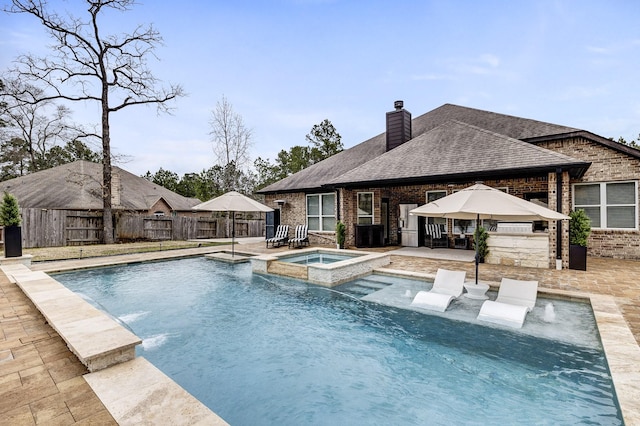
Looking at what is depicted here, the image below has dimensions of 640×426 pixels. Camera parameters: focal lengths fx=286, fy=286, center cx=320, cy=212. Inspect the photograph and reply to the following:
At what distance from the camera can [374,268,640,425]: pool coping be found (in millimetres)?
2683

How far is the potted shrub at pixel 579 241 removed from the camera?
7.93 meters

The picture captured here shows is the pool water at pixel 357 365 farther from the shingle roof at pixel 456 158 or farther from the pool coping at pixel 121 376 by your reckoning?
the shingle roof at pixel 456 158

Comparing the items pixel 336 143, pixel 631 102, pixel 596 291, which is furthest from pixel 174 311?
pixel 336 143

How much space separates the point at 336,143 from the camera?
3266cm

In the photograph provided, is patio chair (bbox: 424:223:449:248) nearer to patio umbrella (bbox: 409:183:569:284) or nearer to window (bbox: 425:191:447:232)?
window (bbox: 425:191:447:232)

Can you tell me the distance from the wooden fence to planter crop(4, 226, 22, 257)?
5602mm

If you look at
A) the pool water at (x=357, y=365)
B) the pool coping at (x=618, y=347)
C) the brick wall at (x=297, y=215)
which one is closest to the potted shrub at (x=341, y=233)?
the brick wall at (x=297, y=215)

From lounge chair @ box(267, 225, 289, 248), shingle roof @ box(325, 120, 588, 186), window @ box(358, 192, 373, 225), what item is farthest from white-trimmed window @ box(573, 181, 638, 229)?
lounge chair @ box(267, 225, 289, 248)

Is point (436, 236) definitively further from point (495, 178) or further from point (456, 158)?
point (495, 178)

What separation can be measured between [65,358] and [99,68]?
19.0 meters

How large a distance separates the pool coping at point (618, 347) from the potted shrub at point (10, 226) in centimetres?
1391

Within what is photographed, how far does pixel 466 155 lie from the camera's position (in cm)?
989

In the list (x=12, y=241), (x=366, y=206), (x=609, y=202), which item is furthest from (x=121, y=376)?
(x=609, y=202)

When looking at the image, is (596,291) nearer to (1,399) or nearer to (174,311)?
(174,311)
